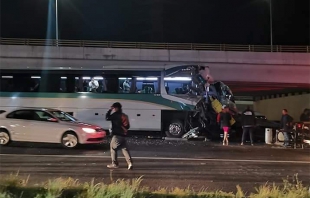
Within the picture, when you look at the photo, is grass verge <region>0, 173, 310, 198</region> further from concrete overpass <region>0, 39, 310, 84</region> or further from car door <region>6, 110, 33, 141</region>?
concrete overpass <region>0, 39, 310, 84</region>

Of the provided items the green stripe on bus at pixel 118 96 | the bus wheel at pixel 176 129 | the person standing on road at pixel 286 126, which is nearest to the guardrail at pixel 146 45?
the green stripe on bus at pixel 118 96

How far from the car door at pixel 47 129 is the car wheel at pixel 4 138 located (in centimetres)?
118

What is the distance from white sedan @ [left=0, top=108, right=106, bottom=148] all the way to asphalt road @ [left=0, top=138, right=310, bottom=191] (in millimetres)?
433

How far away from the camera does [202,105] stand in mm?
20656

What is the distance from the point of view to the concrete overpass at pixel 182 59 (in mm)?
33062

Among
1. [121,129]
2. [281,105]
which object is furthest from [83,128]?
[281,105]

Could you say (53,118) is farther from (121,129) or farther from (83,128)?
(121,129)

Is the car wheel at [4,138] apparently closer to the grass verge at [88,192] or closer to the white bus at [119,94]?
the white bus at [119,94]

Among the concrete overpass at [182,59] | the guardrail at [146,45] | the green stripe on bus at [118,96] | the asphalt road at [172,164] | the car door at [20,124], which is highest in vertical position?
the guardrail at [146,45]

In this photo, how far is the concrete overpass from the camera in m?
33.1

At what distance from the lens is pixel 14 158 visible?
1281 centimetres

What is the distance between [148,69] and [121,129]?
37.8 feet

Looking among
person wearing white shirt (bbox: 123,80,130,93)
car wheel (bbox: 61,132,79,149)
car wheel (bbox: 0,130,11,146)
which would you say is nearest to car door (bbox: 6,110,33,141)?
car wheel (bbox: 0,130,11,146)

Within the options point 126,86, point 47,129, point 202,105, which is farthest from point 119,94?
point 47,129
